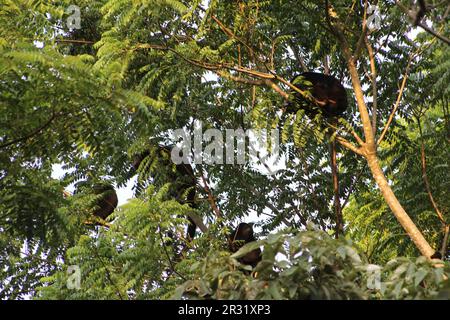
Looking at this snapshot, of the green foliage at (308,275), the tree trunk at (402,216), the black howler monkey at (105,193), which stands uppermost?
the black howler monkey at (105,193)

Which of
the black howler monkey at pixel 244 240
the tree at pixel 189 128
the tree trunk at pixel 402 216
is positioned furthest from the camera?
the black howler monkey at pixel 244 240

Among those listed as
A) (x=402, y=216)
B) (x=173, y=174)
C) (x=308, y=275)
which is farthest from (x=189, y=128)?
(x=308, y=275)

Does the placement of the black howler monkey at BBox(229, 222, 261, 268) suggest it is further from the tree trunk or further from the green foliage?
the green foliage

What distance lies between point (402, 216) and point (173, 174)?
2.48 metres

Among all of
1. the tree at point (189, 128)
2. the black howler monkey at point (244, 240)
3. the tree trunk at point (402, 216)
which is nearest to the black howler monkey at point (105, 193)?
the tree at point (189, 128)

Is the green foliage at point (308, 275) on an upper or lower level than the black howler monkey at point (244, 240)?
lower

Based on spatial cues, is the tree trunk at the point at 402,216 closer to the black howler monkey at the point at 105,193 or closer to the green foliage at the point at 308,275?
the green foliage at the point at 308,275

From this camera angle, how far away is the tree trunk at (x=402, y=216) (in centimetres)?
443

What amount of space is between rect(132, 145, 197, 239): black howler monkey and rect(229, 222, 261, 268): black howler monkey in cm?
41

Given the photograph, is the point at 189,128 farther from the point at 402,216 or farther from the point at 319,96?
the point at 402,216

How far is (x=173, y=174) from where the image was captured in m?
6.51

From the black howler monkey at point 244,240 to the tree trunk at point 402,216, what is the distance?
158 cm
